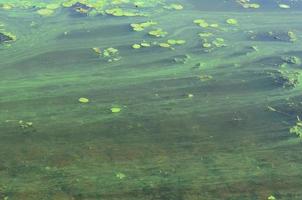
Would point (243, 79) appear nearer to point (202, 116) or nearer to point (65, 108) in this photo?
point (202, 116)

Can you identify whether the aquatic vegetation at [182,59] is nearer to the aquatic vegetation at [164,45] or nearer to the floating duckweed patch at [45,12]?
the aquatic vegetation at [164,45]

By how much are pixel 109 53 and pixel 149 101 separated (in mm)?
1472

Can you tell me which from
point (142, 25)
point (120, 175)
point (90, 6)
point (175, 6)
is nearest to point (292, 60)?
point (142, 25)

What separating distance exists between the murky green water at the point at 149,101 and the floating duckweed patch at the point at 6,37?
0.02m

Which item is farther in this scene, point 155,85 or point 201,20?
point 201,20

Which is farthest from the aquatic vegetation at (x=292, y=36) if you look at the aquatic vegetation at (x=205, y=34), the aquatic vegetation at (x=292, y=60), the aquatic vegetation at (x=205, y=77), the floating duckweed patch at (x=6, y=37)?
the floating duckweed patch at (x=6, y=37)

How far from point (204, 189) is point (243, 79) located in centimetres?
Result: 254

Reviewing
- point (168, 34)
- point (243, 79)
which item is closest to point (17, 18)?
point (168, 34)

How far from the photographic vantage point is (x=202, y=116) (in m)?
5.94

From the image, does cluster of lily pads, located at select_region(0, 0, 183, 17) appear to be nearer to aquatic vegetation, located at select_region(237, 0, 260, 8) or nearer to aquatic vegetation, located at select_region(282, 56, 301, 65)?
aquatic vegetation, located at select_region(237, 0, 260, 8)

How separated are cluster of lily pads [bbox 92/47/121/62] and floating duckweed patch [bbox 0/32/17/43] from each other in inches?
48.1

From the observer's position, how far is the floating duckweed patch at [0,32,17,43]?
7.38m

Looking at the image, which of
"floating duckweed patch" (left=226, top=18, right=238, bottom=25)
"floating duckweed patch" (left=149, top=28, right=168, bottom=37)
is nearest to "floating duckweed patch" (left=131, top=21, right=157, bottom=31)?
"floating duckweed patch" (left=149, top=28, right=168, bottom=37)

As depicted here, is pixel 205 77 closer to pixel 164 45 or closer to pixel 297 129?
pixel 164 45
